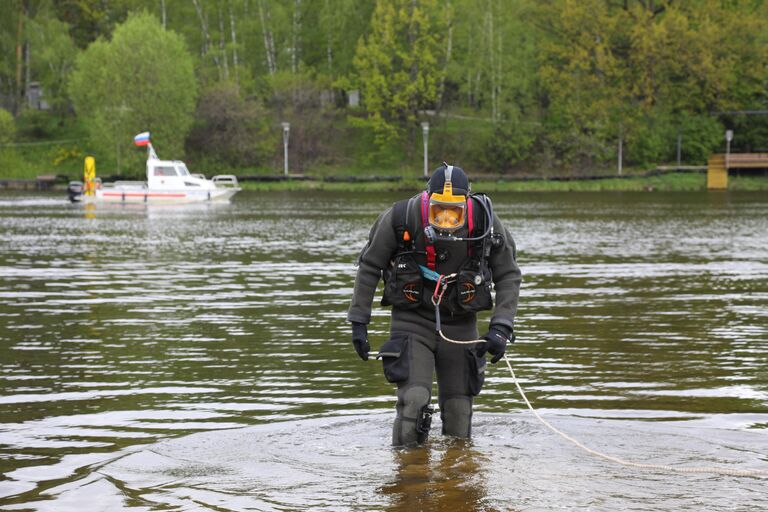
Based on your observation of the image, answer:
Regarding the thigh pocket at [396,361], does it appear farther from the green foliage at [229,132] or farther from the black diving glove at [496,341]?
Result: the green foliage at [229,132]

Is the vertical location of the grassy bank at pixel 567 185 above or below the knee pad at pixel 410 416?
above

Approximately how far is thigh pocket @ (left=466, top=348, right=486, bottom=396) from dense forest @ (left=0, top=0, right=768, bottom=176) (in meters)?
73.5

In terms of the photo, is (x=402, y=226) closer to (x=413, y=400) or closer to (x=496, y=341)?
(x=496, y=341)

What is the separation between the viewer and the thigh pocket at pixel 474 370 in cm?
920

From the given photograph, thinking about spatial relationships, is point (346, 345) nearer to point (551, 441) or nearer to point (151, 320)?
point (151, 320)

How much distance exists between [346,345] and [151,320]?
3686 mm

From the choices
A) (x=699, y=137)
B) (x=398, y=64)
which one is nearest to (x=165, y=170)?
(x=398, y=64)

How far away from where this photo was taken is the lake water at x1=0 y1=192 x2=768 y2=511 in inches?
337

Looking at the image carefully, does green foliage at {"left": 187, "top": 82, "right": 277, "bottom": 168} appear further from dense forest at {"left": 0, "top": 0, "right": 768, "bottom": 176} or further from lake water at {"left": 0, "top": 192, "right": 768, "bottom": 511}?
lake water at {"left": 0, "top": 192, "right": 768, "bottom": 511}

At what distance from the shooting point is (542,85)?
88.1 m

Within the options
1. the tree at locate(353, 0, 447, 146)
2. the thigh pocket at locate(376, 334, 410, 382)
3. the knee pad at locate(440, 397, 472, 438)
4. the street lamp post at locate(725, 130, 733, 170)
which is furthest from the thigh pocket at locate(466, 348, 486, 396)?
the tree at locate(353, 0, 447, 146)

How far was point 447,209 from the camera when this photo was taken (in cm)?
902

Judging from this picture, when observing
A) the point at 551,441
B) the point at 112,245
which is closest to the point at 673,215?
the point at 112,245

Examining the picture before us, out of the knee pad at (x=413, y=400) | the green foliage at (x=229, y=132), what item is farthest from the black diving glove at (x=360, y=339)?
the green foliage at (x=229, y=132)
